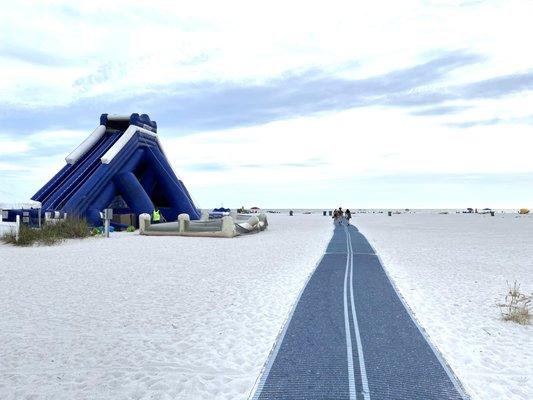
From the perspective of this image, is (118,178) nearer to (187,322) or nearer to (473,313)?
(187,322)

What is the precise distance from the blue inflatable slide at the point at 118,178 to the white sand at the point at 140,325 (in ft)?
45.0

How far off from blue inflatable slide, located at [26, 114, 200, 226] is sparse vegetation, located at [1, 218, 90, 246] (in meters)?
2.60

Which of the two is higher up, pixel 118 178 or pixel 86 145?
pixel 86 145

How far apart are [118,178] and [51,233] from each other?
28.3 feet

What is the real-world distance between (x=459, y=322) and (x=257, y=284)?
527cm

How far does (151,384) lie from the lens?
5805 millimetres

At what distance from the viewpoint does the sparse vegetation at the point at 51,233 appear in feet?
73.7

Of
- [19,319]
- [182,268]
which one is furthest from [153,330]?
[182,268]

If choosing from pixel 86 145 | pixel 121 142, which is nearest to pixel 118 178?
pixel 121 142

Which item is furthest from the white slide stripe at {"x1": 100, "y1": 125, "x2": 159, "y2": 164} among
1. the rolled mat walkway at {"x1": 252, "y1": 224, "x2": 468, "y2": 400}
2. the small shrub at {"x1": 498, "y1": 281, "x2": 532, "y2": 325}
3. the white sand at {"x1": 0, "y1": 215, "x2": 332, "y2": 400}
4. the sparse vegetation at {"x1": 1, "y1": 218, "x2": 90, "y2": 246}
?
the small shrub at {"x1": 498, "y1": 281, "x2": 532, "y2": 325}

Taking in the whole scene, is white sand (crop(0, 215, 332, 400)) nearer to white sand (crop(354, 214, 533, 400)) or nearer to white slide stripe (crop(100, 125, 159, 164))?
white sand (crop(354, 214, 533, 400))

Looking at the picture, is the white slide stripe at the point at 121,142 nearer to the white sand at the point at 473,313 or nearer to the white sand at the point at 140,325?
the white sand at the point at 140,325

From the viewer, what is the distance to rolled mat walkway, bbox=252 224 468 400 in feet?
18.2

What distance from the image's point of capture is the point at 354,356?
21.6 feet
